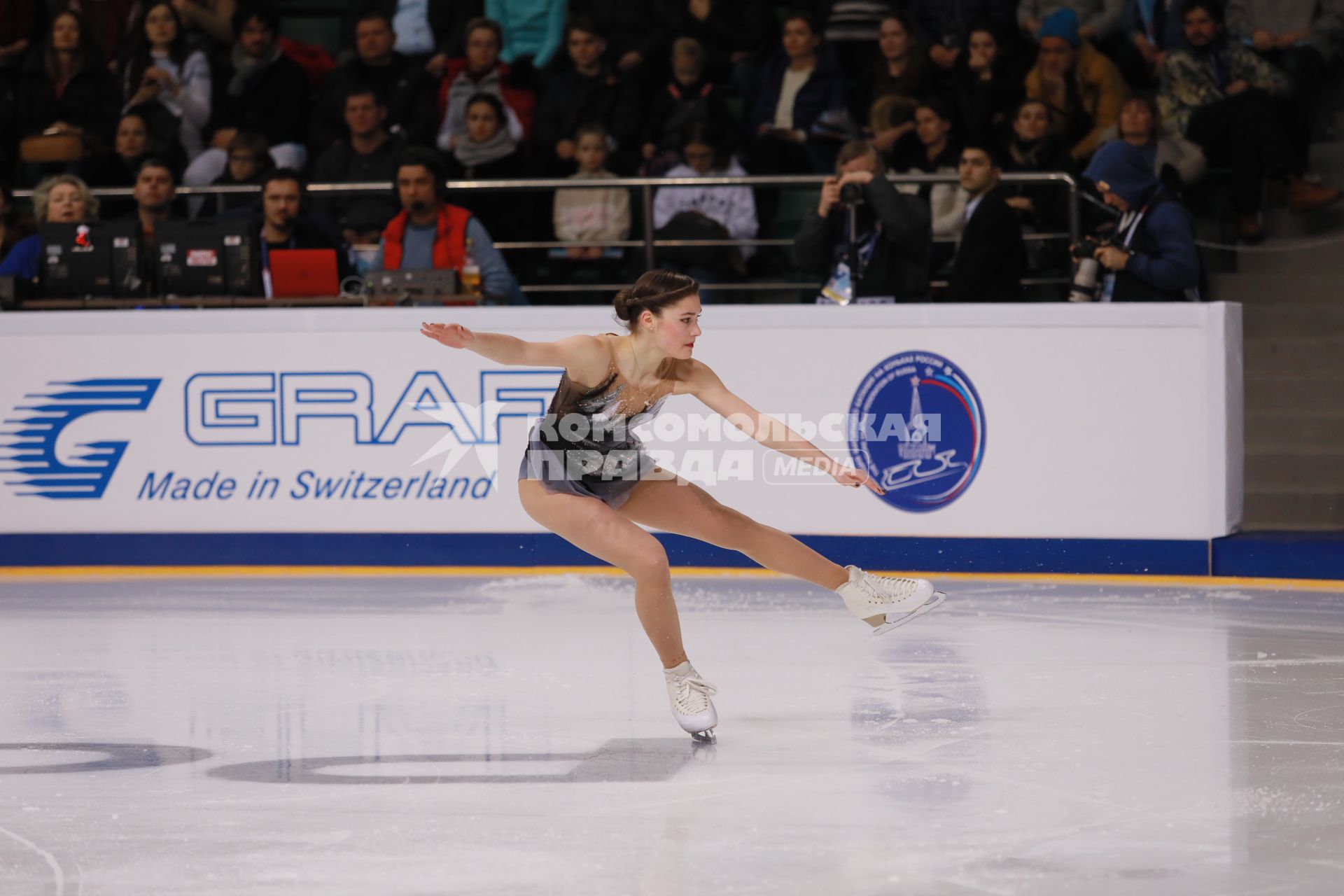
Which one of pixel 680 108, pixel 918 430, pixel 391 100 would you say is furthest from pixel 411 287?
pixel 391 100

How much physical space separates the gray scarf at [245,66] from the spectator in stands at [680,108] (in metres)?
2.46

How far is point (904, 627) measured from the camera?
638 cm

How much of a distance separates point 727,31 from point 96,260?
13.1ft

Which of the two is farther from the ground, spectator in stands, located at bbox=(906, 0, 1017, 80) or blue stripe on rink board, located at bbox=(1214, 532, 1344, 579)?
spectator in stands, located at bbox=(906, 0, 1017, 80)

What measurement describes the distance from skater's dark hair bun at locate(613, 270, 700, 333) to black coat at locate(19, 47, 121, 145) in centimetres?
681

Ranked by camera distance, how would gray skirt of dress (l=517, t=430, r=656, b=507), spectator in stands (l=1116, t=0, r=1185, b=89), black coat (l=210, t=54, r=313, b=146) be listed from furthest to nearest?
black coat (l=210, t=54, r=313, b=146)
spectator in stands (l=1116, t=0, r=1185, b=89)
gray skirt of dress (l=517, t=430, r=656, b=507)

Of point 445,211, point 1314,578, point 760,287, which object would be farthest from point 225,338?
point 1314,578

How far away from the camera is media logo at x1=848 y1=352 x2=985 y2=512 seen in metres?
7.14

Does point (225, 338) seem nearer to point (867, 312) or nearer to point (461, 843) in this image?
point (867, 312)

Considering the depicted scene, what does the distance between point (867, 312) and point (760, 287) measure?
1520 mm

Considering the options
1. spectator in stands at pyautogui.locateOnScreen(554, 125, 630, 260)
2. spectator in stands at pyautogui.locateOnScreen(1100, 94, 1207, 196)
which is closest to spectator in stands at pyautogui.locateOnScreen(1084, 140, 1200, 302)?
spectator in stands at pyautogui.locateOnScreen(1100, 94, 1207, 196)

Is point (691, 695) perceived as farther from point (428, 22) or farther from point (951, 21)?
point (428, 22)

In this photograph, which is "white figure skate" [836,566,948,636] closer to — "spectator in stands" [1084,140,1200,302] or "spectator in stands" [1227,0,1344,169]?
"spectator in stands" [1084,140,1200,302]

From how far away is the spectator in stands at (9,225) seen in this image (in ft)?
28.7
